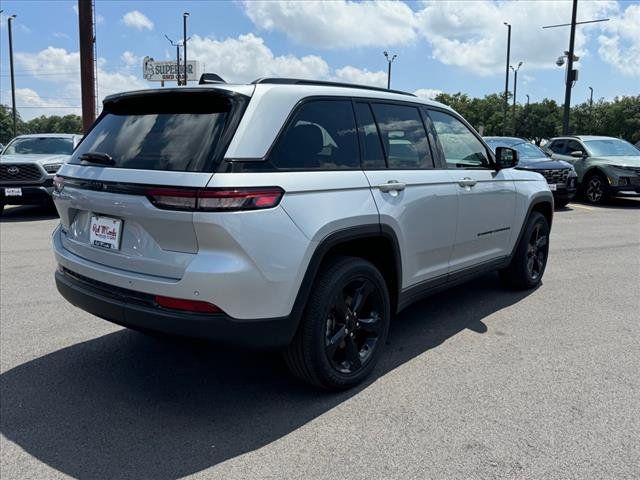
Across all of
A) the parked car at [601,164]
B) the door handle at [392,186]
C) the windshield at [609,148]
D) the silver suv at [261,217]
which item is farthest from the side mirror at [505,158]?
the windshield at [609,148]

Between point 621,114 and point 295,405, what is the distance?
65.4m

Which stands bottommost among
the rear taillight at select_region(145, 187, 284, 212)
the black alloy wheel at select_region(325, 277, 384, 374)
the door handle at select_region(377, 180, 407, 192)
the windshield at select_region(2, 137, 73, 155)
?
the black alloy wheel at select_region(325, 277, 384, 374)

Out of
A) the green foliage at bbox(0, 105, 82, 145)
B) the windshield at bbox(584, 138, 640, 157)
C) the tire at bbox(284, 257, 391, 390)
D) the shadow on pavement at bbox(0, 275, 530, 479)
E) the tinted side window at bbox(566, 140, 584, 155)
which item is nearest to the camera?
the shadow on pavement at bbox(0, 275, 530, 479)

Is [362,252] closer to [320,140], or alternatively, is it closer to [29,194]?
[320,140]

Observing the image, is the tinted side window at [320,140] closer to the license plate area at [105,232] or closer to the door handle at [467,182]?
the license plate area at [105,232]

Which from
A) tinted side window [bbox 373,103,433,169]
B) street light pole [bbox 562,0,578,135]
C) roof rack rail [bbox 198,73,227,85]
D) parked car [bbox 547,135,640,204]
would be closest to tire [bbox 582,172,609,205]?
parked car [bbox 547,135,640,204]

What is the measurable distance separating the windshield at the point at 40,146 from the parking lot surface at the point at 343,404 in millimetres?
7892

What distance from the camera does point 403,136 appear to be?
4008mm

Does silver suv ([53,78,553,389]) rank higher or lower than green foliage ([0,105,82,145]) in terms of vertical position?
lower

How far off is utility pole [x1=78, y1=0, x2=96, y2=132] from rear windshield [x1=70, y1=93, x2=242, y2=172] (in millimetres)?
14407

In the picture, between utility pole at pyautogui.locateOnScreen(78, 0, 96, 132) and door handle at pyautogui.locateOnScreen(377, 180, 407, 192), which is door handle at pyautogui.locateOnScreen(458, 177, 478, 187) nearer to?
door handle at pyautogui.locateOnScreen(377, 180, 407, 192)

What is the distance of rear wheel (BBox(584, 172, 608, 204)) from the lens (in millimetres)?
13711

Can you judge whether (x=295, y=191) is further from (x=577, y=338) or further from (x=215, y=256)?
(x=577, y=338)

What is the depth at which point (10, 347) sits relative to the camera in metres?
4.17
